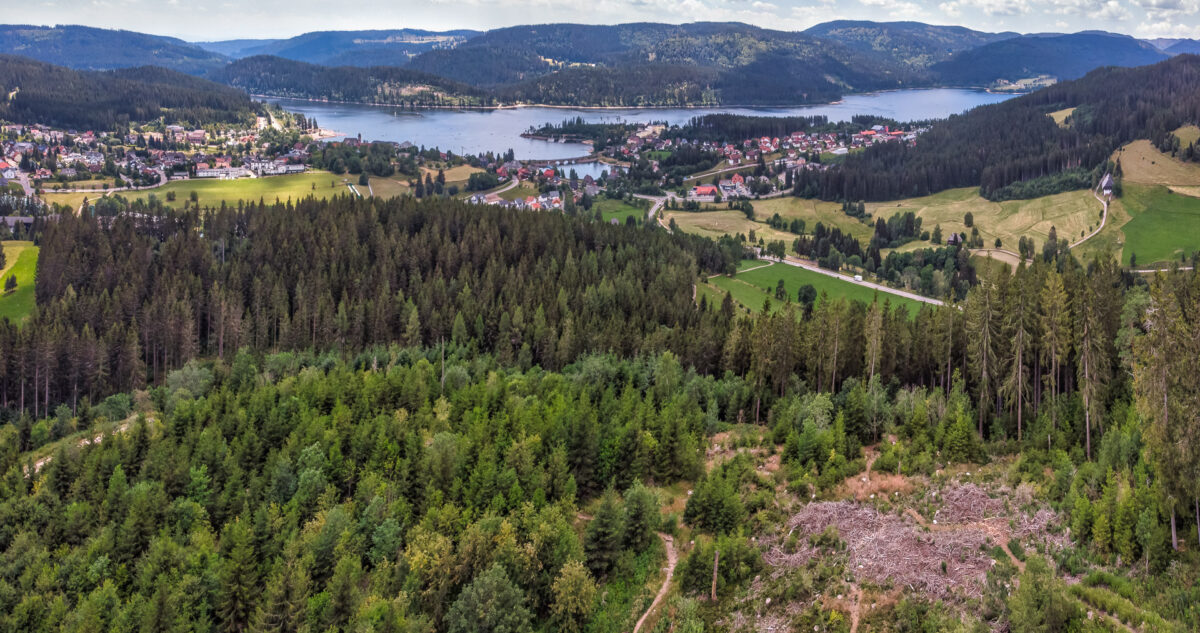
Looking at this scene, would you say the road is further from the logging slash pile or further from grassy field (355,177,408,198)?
grassy field (355,177,408,198)

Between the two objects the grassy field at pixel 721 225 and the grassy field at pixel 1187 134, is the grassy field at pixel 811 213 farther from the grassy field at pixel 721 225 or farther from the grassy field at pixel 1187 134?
the grassy field at pixel 1187 134

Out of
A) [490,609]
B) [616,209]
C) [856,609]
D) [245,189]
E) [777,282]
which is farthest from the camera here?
[616,209]

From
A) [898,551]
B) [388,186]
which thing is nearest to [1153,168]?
[388,186]

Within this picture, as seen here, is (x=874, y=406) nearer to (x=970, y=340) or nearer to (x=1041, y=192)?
(x=970, y=340)

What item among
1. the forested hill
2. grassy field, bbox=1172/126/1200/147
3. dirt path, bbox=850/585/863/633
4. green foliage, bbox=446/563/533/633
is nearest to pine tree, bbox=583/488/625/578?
green foliage, bbox=446/563/533/633

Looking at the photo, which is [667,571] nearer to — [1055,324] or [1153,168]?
[1055,324]

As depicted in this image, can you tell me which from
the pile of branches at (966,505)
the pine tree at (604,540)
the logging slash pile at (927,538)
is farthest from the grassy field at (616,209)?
the pine tree at (604,540)

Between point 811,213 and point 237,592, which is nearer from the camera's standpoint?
point 237,592
